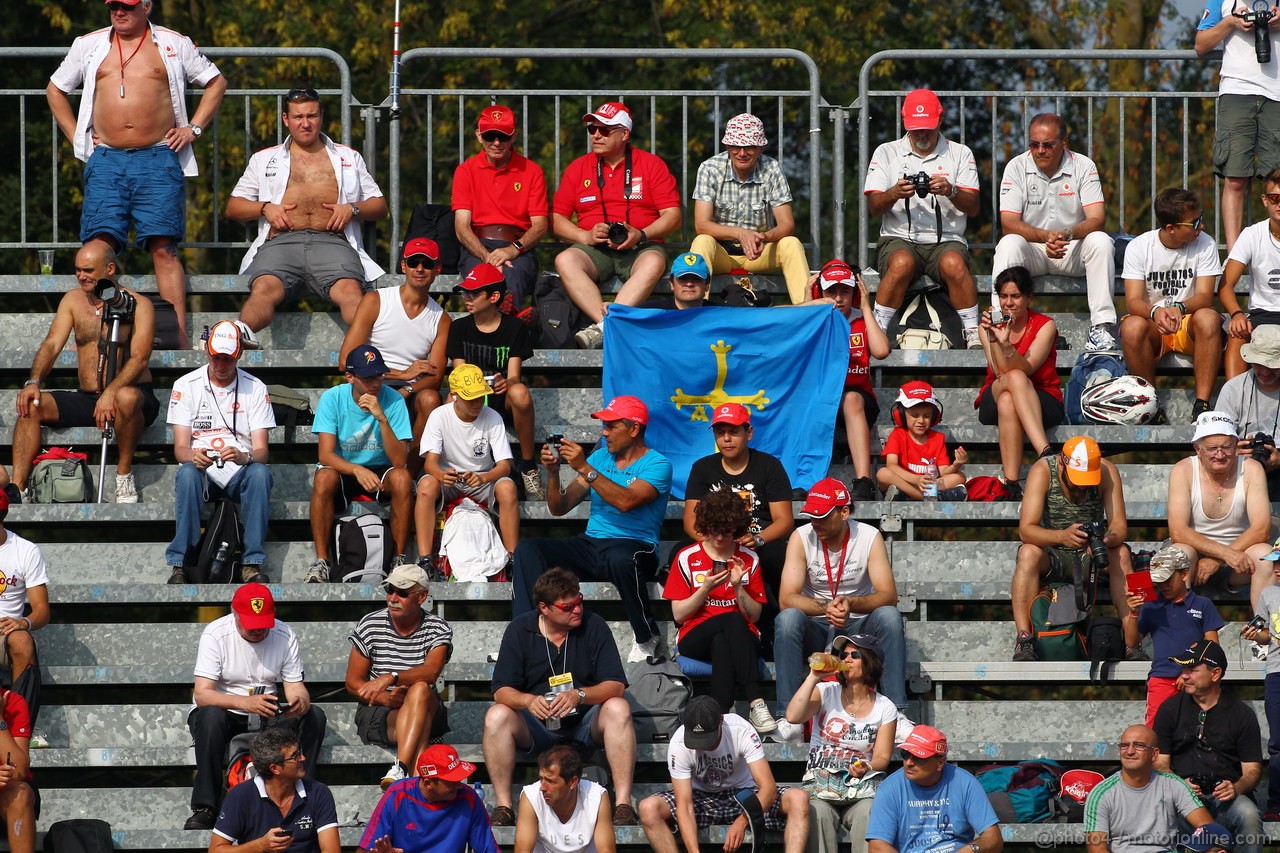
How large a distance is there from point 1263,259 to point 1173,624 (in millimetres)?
2706

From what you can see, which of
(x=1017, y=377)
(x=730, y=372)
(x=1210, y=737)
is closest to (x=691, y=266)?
(x=730, y=372)

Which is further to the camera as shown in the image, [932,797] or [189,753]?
[189,753]

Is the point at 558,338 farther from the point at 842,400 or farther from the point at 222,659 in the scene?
the point at 222,659

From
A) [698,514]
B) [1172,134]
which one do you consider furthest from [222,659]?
[1172,134]

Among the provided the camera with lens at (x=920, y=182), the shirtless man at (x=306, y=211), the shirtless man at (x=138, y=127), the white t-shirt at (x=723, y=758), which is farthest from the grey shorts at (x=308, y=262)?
the white t-shirt at (x=723, y=758)

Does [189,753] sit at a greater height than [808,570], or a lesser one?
lesser

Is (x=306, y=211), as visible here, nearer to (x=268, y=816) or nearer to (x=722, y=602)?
(x=722, y=602)

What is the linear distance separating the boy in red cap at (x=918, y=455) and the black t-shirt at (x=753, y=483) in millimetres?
768

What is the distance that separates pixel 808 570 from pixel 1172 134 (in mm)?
14694

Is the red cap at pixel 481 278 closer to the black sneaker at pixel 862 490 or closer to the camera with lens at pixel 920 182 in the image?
the black sneaker at pixel 862 490

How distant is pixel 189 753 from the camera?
9750 mm

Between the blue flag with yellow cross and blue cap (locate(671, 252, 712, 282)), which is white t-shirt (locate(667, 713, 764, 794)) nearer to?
the blue flag with yellow cross

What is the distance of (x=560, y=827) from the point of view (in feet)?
29.3

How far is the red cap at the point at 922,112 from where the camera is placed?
12180mm
